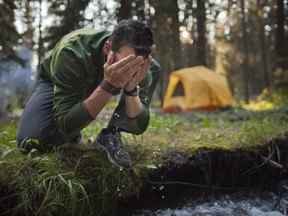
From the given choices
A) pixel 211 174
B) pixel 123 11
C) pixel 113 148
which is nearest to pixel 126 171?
pixel 113 148

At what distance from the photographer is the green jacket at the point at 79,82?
238 centimetres

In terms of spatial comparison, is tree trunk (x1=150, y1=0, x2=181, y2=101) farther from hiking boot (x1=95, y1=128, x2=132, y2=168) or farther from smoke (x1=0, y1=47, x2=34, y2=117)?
hiking boot (x1=95, y1=128, x2=132, y2=168)

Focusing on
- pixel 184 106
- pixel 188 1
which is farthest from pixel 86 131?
pixel 184 106

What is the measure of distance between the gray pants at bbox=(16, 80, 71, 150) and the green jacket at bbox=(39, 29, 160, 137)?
160 mm

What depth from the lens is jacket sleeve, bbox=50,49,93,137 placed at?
2.38 meters

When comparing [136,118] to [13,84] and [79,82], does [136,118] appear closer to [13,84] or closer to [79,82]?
[79,82]

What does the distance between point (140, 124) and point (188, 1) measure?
3585mm

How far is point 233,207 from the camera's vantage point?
2.92 metres

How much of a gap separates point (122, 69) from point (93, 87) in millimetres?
661

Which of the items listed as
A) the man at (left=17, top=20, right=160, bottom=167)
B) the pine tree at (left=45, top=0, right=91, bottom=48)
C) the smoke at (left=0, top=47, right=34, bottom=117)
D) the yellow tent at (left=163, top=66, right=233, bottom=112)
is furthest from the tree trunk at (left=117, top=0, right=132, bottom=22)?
the yellow tent at (left=163, top=66, right=233, bottom=112)

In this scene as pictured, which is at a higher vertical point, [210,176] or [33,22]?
[33,22]

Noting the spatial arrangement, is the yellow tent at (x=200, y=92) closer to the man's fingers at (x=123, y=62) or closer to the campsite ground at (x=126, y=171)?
the campsite ground at (x=126, y=171)

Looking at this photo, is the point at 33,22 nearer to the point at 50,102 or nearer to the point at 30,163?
the point at 50,102

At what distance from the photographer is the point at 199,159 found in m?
3.08
